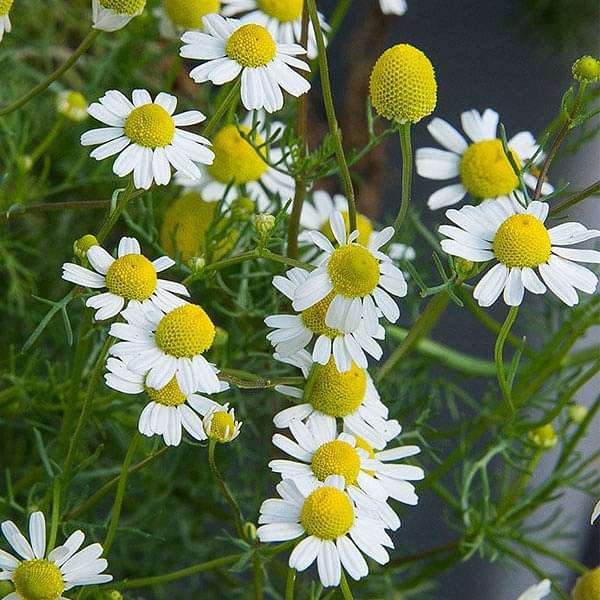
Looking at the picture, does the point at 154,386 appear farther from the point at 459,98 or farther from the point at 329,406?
the point at 459,98

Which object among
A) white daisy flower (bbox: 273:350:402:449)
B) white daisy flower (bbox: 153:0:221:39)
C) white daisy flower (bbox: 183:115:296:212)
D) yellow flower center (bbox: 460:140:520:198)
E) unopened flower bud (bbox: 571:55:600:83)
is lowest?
white daisy flower (bbox: 273:350:402:449)

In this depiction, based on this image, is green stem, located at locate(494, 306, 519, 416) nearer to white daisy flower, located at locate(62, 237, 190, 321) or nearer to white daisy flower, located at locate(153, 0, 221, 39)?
white daisy flower, located at locate(62, 237, 190, 321)

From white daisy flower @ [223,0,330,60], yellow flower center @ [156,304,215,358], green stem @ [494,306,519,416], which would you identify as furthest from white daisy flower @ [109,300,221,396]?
white daisy flower @ [223,0,330,60]

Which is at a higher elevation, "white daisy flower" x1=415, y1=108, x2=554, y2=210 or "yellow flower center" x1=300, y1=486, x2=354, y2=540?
"white daisy flower" x1=415, y1=108, x2=554, y2=210

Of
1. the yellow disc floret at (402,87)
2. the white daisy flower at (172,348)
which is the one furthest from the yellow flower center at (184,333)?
the yellow disc floret at (402,87)

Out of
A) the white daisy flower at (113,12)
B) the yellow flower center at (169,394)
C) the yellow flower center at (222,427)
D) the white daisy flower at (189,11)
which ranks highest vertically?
the white daisy flower at (189,11)

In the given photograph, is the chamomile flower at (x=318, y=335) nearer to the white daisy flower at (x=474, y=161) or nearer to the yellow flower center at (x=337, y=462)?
the yellow flower center at (x=337, y=462)

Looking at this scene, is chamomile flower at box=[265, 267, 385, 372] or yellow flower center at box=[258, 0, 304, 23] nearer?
chamomile flower at box=[265, 267, 385, 372]
